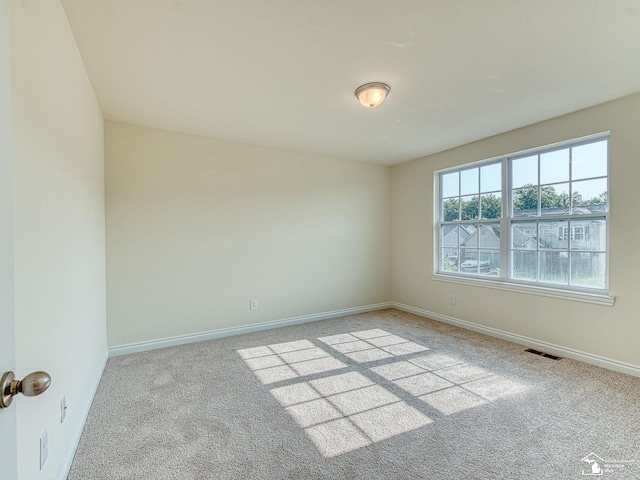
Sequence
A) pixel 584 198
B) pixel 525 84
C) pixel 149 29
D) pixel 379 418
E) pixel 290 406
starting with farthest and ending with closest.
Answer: pixel 584 198 < pixel 525 84 < pixel 290 406 < pixel 379 418 < pixel 149 29

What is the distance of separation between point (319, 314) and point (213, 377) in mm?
2054

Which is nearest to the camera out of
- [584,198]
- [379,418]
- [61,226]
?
[61,226]

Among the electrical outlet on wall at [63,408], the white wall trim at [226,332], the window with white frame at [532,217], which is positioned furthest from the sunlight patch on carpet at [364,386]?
the window with white frame at [532,217]

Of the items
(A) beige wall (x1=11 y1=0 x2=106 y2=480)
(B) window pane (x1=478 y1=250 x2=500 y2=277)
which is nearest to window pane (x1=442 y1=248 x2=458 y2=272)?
(B) window pane (x1=478 y1=250 x2=500 y2=277)

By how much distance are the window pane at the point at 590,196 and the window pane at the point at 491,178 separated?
31.9 inches

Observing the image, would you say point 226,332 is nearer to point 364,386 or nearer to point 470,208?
point 364,386

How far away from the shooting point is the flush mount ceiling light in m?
2.51

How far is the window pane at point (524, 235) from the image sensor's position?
352 cm

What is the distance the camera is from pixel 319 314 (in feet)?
15.0

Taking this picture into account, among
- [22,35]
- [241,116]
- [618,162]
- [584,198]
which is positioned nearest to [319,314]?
[241,116]

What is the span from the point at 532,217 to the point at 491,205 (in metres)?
0.52

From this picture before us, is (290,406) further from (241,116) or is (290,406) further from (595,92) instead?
(595,92)

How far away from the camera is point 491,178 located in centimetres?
395

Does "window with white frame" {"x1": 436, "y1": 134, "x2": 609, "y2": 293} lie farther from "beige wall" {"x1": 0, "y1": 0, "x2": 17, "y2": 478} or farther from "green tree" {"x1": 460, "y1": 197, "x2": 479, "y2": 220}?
"beige wall" {"x1": 0, "y1": 0, "x2": 17, "y2": 478}
